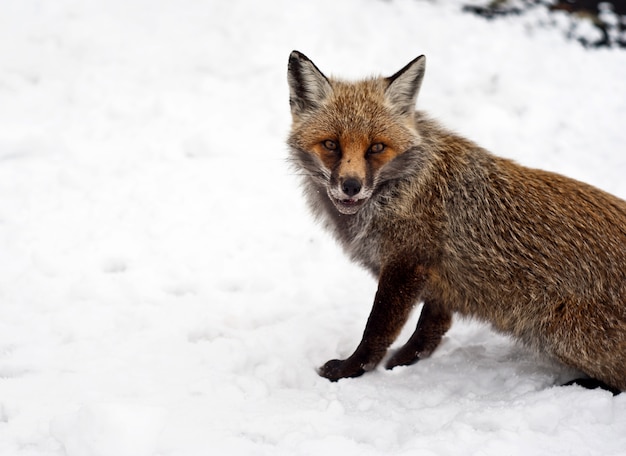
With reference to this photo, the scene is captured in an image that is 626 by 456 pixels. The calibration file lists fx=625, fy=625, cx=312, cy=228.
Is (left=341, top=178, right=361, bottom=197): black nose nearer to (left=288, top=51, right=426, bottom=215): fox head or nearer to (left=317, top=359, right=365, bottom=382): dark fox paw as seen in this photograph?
(left=288, top=51, right=426, bottom=215): fox head

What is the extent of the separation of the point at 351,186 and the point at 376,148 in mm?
458

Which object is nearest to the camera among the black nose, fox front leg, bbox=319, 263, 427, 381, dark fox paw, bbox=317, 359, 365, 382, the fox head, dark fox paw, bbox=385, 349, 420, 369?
the black nose

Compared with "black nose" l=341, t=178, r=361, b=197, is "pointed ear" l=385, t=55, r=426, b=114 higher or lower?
higher

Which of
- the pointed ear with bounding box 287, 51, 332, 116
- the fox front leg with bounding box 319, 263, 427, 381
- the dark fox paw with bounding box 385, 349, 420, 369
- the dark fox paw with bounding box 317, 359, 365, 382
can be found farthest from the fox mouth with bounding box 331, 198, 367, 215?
the dark fox paw with bounding box 385, 349, 420, 369

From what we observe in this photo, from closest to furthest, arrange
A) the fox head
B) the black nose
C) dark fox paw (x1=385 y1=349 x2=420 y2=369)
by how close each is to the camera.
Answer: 1. the black nose
2. the fox head
3. dark fox paw (x1=385 y1=349 x2=420 y2=369)

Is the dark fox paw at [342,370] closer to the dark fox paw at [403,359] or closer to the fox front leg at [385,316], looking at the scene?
the fox front leg at [385,316]

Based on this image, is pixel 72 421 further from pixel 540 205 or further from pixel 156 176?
pixel 156 176

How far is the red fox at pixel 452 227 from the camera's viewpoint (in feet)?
14.5

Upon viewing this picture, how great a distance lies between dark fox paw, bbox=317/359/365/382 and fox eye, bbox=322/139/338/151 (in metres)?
1.63

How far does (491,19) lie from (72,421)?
9.45 metres

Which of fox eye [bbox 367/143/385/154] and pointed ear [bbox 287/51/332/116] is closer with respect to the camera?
fox eye [bbox 367/143/385/154]

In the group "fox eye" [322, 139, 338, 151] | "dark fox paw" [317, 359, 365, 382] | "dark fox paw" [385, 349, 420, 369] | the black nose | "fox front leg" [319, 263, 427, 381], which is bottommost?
"dark fox paw" [385, 349, 420, 369]

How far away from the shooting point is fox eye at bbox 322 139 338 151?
4.61 metres

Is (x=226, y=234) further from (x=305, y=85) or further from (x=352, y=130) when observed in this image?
(x=352, y=130)
